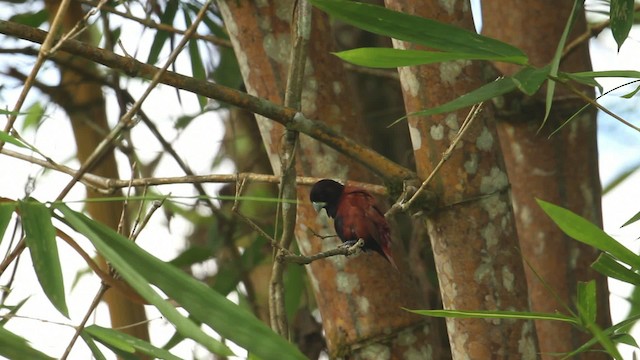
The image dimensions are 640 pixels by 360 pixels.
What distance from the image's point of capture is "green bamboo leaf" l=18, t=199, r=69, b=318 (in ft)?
3.45

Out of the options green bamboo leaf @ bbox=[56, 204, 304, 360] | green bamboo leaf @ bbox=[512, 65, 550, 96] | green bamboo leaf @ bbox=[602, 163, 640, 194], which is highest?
green bamboo leaf @ bbox=[602, 163, 640, 194]

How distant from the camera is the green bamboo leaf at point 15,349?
106 cm

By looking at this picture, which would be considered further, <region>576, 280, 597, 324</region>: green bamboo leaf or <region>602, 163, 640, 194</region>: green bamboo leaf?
<region>602, 163, 640, 194</region>: green bamboo leaf

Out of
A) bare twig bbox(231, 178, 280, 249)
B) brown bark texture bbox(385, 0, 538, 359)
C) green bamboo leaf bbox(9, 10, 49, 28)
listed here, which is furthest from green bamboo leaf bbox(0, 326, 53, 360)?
green bamboo leaf bbox(9, 10, 49, 28)

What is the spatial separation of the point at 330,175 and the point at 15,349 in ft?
2.45

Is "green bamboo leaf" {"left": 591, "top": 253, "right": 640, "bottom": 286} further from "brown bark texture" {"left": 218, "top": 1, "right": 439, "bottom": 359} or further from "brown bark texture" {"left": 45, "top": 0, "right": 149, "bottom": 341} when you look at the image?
"brown bark texture" {"left": 45, "top": 0, "right": 149, "bottom": 341}

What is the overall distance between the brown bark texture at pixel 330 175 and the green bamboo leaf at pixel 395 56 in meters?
0.60

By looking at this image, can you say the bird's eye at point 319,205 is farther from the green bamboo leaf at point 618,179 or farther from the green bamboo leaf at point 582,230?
the green bamboo leaf at point 618,179

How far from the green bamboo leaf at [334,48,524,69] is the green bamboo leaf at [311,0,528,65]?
0.03m

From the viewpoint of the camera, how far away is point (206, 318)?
1.00 meters

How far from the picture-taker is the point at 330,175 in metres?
1.70

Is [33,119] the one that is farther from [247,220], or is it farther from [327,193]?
[247,220]

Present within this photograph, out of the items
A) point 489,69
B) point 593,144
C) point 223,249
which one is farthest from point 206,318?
point 223,249

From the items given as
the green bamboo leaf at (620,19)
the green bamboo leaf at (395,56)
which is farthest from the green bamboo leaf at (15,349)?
the green bamboo leaf at (620,19)
